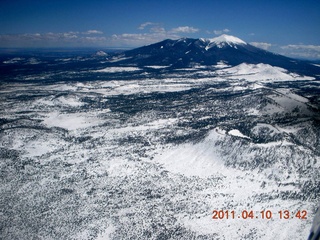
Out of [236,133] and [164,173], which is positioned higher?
[236,133]

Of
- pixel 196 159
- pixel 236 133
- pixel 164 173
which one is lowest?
pixel 164 173

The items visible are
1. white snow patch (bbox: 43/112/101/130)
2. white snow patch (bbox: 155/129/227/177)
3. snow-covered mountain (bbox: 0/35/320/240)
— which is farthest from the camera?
white snow patch (bbox: 43/112/101/130)

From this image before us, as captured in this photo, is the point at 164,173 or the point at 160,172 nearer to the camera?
the point at 164,173

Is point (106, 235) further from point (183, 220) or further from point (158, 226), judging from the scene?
point (183, 220)

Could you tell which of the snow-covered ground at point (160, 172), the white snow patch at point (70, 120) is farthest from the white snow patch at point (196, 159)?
the white snow patch at point (70, 120)

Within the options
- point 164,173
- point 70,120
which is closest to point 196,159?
point 164,173

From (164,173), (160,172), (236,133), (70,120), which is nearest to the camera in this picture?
(164,173)

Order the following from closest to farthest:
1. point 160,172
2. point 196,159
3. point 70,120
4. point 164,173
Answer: point 164,173 < point 160,172 < point 196,159 < point 70,120

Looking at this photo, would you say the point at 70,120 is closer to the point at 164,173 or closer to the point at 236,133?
the point at 164,173

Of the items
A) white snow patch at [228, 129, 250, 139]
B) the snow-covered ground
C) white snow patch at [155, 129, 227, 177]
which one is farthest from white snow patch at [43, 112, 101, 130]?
white snow patch at [228, 129, 250, 139]

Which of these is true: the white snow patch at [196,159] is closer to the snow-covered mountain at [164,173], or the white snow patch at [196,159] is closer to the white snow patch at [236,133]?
the snow-covered mountain at [164,173]

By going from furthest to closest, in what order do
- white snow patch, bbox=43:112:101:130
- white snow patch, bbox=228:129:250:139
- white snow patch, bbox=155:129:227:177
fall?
1. white snow patch, bbox=43:112:101:130
2. white snow patch, bbox=228:129:250:139
3. white snow patch, bbox=155:129:227:177

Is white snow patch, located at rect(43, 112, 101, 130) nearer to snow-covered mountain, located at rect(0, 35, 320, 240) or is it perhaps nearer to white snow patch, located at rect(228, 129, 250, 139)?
snow-covered mountain, located at rect(0, 35, 320, 240)
